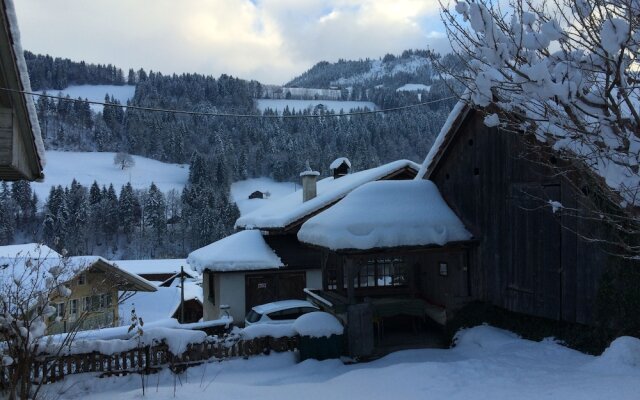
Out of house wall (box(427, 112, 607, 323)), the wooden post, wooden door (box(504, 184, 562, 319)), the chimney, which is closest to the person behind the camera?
house wall (box(427, 112, 607, 323))

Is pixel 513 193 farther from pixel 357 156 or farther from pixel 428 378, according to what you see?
pixel 357 156

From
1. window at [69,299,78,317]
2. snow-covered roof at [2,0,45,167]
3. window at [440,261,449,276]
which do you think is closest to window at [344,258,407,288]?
window at [440,261,449,276]

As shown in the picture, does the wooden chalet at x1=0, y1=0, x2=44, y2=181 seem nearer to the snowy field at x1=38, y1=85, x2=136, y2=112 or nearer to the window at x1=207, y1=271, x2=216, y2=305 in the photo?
the window at x1=207, y1=271, x2=216, y2=305

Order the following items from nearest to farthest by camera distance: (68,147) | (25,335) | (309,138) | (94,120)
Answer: (25,335) → (309,138) → (68,147) → (94,120)

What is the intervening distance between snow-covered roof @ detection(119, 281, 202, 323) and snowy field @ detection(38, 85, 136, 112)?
464 feet

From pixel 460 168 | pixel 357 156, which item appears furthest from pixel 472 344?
pixel 357 156

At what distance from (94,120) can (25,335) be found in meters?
159

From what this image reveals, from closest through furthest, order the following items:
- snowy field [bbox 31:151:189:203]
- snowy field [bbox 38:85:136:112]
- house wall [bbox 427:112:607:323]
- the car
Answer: house wall [bbox 427:112:607:323], the car, snowy field [bbox 31:151:189:203], snowy field [bbox 38:85:136:112]

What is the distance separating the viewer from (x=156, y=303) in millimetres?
43312

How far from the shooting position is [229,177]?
11150 cm

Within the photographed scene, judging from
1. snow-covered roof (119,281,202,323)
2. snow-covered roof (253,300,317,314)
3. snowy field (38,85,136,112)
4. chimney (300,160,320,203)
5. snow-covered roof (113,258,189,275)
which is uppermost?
snowy field (38,85,136,112)

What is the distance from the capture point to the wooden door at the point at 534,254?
1114cm

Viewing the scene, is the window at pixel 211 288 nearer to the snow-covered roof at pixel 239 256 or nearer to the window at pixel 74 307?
the snow-covered roof at pixel 239 256

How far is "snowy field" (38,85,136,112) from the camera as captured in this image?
173 m
